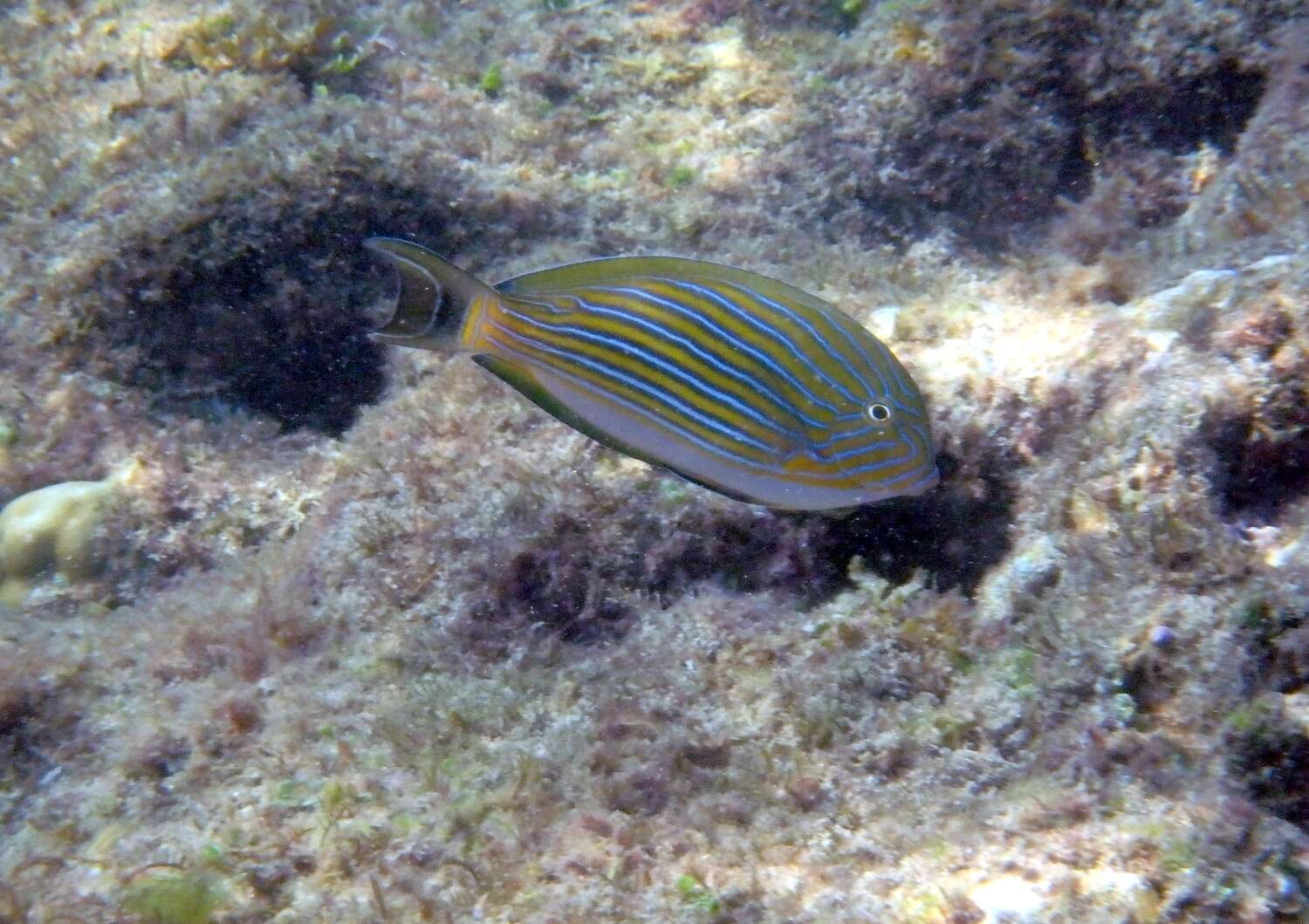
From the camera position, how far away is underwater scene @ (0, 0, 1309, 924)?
84.7 inches

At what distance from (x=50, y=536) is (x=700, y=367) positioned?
472 cm

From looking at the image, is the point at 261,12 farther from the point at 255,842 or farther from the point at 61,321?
the point at 255,842

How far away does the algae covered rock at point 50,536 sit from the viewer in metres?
4.82

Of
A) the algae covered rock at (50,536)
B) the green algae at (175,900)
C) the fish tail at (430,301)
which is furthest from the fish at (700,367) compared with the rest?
the algae covered rock at (50,536)

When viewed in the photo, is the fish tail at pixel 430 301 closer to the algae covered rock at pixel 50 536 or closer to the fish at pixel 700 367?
the fish at pixel 700 367

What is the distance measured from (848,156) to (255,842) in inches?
184

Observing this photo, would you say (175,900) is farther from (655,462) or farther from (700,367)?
(700,367)

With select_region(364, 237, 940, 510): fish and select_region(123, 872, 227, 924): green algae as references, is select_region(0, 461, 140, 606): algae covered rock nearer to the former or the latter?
select_region(123, 872, 227, 924): green algae

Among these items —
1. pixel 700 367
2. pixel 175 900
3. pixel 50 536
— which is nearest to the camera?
pixel 700 367

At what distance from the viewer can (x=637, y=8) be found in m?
5.69

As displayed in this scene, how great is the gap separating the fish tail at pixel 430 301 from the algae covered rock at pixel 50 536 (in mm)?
3894

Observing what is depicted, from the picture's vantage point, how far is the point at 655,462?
7.17ft

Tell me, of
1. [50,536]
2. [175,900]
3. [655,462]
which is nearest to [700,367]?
[655,462]

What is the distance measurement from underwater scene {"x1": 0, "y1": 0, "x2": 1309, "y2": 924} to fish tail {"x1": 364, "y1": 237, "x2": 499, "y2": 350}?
0.06 feet
